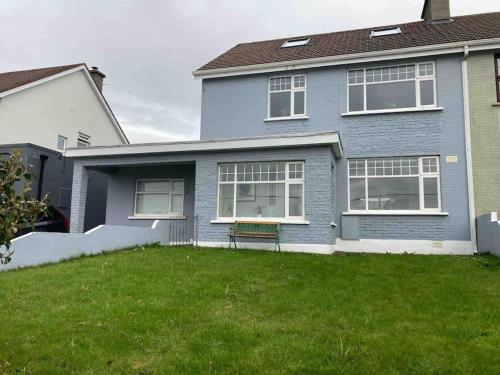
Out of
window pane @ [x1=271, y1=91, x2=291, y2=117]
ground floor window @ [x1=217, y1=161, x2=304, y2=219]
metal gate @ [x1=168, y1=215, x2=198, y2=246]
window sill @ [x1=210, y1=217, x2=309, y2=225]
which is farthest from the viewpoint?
window pane @ [x1=271, y1=91, x2=291, y2=117]

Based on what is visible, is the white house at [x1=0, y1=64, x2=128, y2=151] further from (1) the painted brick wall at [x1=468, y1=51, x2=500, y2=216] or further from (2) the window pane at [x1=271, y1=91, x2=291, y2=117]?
(1) the painted brick wall at [x1=468, y1=51, x2=500, y2=216]

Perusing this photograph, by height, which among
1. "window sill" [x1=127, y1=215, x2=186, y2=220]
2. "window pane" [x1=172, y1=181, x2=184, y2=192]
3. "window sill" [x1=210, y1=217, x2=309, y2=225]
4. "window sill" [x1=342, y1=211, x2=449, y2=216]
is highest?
"window pane" [x1=172, y1=181, x2=184, y2=192]

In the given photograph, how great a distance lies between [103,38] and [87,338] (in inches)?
594

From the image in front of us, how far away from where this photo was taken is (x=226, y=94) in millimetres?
15969

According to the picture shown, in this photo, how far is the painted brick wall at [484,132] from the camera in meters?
12.7

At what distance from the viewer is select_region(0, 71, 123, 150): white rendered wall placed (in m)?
18.8

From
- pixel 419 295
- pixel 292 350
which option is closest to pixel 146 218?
pixel 419 295

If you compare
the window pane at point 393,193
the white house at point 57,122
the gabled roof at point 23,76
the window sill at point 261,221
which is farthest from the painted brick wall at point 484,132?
the gabled roof at point 23,76

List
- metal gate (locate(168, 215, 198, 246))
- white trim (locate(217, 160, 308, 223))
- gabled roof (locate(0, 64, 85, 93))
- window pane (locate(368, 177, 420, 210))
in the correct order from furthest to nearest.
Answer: gabled roof (locate(0, 64, 85, 93)) < metal gate (locate(168, 215, 198, 246)) < window pane (locate(368, 177, 420, 210)) < white trim (locate(217, 160, 308, 223))

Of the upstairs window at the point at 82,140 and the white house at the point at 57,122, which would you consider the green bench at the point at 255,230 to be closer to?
the white house at the point at 57,122

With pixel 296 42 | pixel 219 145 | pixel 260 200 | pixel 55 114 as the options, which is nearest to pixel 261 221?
pixel 260 200

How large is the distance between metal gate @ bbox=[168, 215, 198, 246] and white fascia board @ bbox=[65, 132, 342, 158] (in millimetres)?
2653

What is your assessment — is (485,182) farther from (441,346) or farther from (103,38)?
(103,38)

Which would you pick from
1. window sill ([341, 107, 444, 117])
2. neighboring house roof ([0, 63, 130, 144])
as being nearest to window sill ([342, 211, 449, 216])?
window sill ([341, 107, 444, 117])
